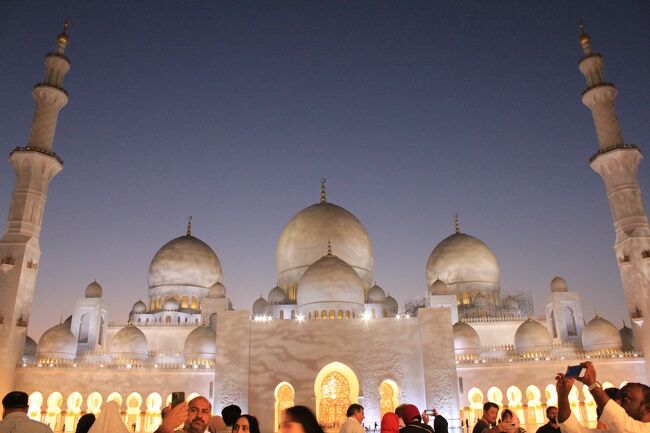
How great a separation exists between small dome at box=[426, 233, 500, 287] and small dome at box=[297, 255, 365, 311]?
8.39 m

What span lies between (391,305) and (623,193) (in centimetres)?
1179

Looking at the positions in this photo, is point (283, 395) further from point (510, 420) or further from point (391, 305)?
point (510, 420)

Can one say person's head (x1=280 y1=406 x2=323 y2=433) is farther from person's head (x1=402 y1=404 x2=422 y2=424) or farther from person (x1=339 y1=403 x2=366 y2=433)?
person (x1=339 y1=403 x2=366 y2=433)

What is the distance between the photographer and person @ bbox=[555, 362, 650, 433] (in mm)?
3248

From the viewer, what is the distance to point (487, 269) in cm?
2841

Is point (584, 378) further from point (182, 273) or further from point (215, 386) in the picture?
point (182, 273)

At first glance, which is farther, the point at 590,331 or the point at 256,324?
the point at 590,331

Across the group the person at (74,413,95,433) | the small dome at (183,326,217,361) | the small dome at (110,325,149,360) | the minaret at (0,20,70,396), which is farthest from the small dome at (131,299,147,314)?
the person at (74,413,95,433)

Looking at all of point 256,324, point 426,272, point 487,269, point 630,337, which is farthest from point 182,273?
point 630,337

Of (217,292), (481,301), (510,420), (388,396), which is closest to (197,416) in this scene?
(510,420)

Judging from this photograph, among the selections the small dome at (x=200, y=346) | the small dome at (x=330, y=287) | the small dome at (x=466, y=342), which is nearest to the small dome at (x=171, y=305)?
the small dome at (x=200, y=346)

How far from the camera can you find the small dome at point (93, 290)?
25906 millimetres

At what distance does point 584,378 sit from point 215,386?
55.3ft

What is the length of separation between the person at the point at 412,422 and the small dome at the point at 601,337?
19925 mm
